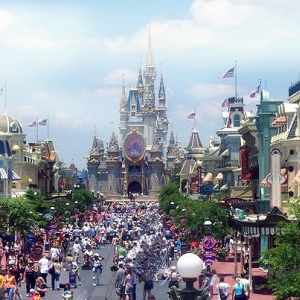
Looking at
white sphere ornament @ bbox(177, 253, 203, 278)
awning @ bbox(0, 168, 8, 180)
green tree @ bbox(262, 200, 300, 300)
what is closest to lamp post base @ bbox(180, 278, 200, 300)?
white sphere ornament @ bbox(177, 253, 203, 278)

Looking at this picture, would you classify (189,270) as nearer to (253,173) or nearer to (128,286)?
Result: (128,286)

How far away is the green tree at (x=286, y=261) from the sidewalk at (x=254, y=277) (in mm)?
2026

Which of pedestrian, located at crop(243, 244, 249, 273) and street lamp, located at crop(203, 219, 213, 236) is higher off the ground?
street lamp, located at crop(203, 219, 213, 236)

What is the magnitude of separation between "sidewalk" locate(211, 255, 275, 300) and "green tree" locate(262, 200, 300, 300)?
2.03 metres

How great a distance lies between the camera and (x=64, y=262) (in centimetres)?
5356

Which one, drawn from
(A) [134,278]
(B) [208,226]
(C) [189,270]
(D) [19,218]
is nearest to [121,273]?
(A) [134,278]

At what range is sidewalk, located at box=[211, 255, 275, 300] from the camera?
1487 inches

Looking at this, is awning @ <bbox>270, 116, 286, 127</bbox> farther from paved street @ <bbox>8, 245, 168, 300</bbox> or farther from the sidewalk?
paved street @ <bbox>8, 245, 168, 300</bbox>

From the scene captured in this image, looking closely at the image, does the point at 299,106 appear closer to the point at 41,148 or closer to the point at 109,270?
the point at 109,270

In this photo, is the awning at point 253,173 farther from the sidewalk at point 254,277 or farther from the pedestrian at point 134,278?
the pedestrian at point 134,278

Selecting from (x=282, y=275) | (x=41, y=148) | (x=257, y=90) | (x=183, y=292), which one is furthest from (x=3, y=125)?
(x=183, y=292)

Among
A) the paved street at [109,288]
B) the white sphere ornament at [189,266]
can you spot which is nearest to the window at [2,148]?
the paved street at [109,288]

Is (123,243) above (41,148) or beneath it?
beneath

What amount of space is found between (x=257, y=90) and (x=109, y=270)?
29.2m
